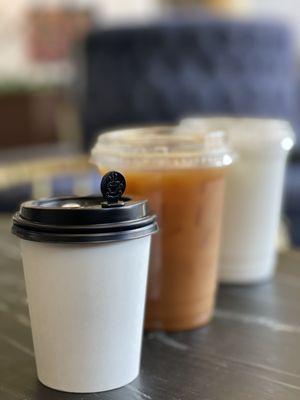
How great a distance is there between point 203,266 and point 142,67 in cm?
126

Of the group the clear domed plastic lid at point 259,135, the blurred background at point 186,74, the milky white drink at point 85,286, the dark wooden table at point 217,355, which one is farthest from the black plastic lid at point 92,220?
the blurred background at point 186,74

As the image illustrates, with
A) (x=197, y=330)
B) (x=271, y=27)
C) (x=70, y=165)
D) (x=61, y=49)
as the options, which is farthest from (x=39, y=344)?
(x=61, y=49)

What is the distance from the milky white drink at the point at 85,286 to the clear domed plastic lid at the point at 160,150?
5.0 inches

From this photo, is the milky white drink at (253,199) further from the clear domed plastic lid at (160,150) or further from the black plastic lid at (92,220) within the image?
the black plastic lid at (92,220)

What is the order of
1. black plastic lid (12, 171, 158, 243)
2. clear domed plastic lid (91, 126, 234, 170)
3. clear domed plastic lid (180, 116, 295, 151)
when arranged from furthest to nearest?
clear domed plastic lid (180, 116, 295, 151), clear domed plastic lid (91, 126, 234, 170), black plastic lid (12, 171, 158, 243)

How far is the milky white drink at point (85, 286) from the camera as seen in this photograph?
1.66 ft

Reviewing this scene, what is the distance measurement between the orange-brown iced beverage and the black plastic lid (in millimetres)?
131

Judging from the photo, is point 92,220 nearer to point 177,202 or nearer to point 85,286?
point 85,286

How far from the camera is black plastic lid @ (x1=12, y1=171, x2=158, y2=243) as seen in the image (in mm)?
500

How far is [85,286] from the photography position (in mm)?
515

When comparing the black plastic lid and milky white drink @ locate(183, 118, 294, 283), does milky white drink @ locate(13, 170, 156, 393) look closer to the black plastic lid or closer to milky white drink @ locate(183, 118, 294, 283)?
the black plastic lid

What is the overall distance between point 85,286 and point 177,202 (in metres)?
0.18

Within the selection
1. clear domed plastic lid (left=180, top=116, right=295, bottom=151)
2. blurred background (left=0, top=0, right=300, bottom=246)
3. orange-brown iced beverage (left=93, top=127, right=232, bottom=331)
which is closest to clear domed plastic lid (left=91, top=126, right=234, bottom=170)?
orange-brown iced beverage (left=93, top=127, right=232, bottom=331)

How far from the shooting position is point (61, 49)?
14.9ft
